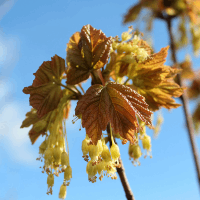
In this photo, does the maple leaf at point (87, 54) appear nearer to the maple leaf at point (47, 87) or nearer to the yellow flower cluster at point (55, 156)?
the maple leaf at point (47, 87)

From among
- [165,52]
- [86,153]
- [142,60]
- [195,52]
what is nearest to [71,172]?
Result: [86,153]

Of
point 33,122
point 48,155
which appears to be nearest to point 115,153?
point 48,155

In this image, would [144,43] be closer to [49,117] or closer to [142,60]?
[142,60]

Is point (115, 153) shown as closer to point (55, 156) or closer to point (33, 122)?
point (55, 156)

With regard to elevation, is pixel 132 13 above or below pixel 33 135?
above

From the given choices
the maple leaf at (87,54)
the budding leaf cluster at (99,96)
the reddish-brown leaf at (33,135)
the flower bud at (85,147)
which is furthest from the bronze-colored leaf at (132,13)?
the flower bud at (85,147)

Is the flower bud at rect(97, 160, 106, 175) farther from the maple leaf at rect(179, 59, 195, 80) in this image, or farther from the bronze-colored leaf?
the bronze-colored leaf
